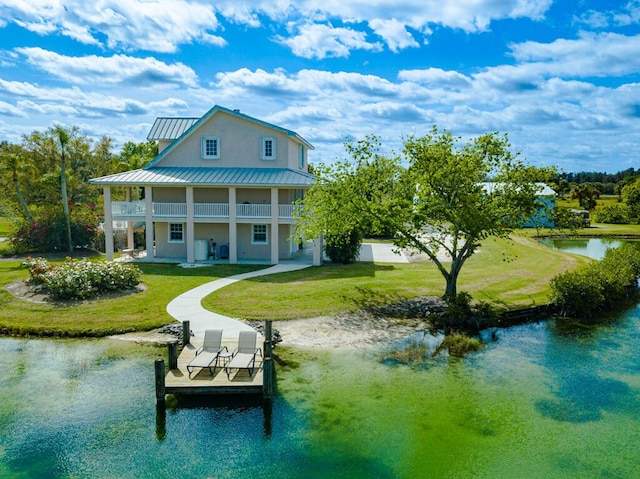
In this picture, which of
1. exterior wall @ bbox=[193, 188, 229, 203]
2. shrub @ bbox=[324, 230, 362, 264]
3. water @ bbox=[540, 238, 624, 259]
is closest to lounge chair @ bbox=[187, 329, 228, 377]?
shrub @ bbox=[324, 230, 362, 264]

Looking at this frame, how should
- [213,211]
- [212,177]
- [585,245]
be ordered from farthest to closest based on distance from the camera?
1. [585,245]
2. [213,211]
3. [212,177]

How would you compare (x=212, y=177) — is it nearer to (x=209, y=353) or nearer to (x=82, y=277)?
(x=82, y=277)

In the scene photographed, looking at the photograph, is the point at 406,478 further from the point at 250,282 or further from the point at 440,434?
the point at 250,282

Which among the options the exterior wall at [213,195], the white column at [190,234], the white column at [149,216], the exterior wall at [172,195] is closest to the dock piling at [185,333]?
the white column at [190,234]

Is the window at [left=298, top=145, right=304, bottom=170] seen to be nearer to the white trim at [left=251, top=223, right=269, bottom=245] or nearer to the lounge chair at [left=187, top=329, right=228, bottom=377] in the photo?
the white trim at [left=251, top=223, right=269, bottom=245]

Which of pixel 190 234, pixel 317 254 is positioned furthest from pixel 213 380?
pixel 190 234

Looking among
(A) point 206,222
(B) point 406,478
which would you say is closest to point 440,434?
(B) point 406,478
